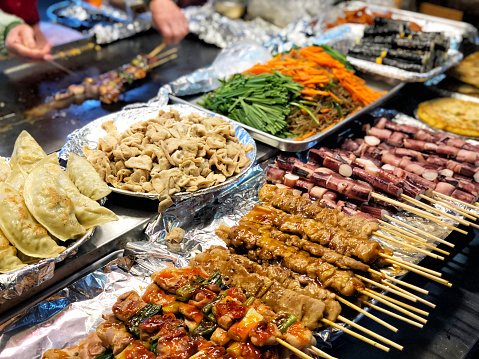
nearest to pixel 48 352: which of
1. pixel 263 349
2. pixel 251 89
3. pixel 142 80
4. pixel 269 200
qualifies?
pixel 263 349

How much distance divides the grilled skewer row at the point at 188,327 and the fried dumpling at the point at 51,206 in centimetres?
54

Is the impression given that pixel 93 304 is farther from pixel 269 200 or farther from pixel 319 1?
pixel 319 1

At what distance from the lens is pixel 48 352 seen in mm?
2193

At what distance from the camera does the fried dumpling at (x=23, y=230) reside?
2420mm

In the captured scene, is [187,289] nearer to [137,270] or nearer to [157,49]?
[137,270]

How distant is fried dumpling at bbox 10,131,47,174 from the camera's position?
2861 mm

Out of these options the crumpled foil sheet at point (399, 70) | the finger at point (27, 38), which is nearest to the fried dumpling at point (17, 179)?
the finger at point (27, 38)

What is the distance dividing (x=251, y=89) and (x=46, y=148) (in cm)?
219

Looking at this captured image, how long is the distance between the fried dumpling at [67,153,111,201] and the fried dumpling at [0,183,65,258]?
1.41 ft

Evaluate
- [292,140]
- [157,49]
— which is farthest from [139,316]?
[157,49]

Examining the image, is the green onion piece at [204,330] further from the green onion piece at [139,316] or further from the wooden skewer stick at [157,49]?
the wooden skewer stick at [157,49]

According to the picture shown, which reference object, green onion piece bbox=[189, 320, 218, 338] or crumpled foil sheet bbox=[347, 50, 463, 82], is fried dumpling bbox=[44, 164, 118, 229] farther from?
crumpled foil sheet bbox=[347, 50, 463, 82]

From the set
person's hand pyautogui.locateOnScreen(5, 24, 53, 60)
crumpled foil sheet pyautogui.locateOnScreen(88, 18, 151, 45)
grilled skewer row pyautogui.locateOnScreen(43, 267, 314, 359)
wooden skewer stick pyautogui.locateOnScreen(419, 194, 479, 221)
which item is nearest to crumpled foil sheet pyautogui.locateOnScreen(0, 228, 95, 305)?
grilled skewer row pyautogui.locateOnScreen(43, 267, 314, 359)

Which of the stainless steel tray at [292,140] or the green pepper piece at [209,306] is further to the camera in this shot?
the stainless steel tray at [292,140]
